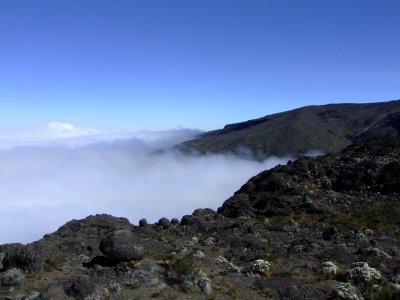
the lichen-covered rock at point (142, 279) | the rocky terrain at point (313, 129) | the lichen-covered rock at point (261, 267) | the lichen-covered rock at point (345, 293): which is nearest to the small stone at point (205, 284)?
the lichen-covered rock at point (142, 279)

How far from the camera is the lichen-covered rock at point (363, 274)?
17.6 m

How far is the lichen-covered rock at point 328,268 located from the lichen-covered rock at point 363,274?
67 cm

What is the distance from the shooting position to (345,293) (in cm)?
1608

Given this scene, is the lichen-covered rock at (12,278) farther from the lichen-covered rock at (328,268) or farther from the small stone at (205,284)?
the lichen-covered rock at (328,268)

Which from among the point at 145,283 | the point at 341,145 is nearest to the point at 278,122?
the point at 341,145

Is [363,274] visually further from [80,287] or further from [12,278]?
[12,278]

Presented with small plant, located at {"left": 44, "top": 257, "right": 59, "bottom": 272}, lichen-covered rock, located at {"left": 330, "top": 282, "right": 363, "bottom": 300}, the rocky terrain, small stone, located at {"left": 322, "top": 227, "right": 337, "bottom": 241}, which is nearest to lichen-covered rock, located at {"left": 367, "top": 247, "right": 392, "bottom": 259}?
small stone, located at {"left": 322, "top": 227, "right": 337, "bottom": 241}

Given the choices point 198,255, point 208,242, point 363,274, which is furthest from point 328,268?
point 208,242

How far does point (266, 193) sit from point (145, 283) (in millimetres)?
24258

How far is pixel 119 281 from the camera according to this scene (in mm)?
15961

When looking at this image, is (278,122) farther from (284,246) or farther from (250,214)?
(284,246)

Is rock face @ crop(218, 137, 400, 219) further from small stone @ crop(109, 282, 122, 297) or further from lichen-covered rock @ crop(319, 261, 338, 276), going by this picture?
small stone @ crop(109, 282, 122, 297)

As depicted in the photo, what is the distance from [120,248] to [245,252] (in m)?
7.31

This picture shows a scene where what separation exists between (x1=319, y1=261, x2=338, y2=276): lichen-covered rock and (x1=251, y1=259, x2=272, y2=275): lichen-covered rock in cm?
212
